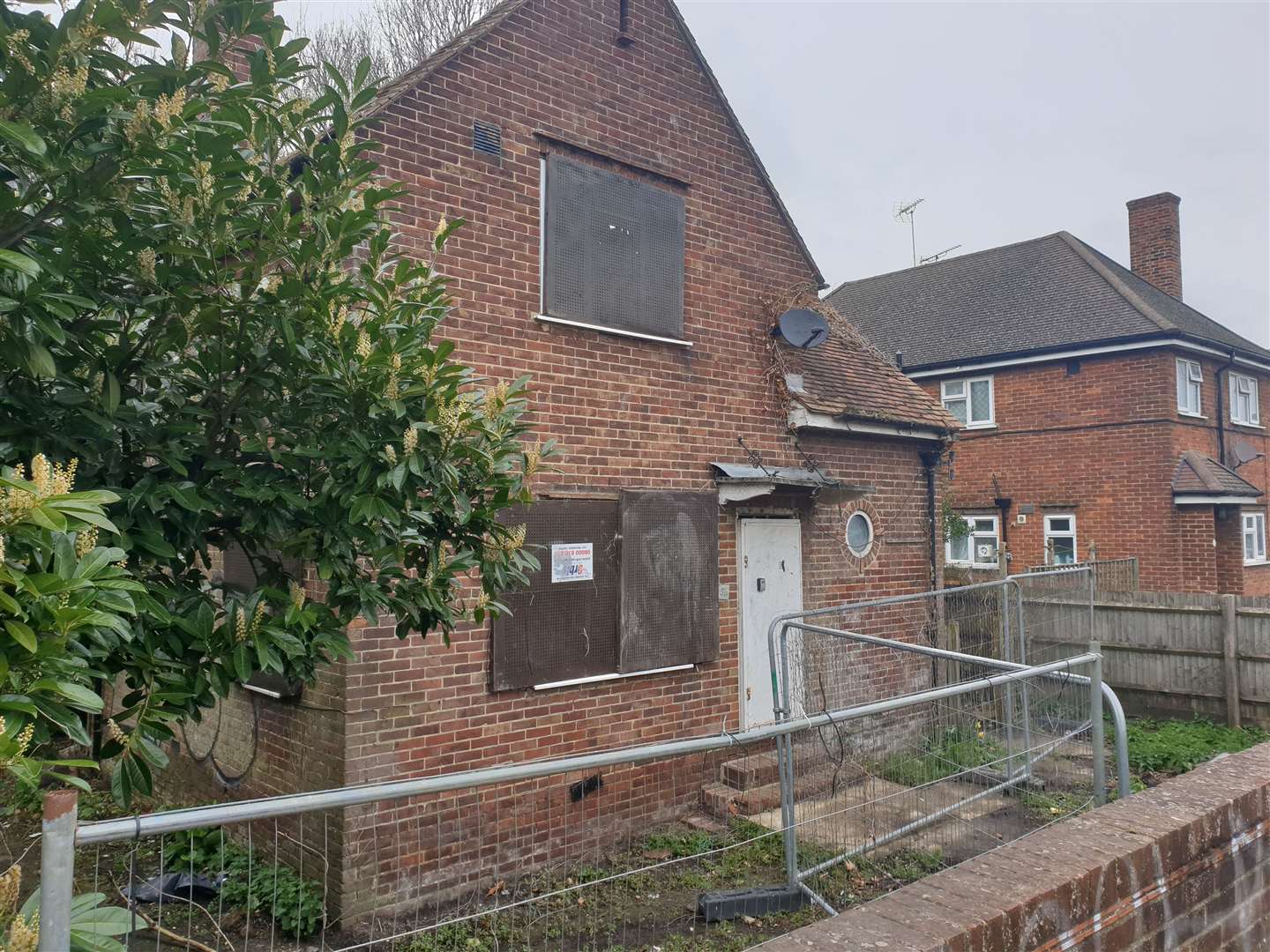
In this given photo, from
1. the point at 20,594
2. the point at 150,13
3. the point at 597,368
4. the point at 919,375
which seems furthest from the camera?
the point at 919,375

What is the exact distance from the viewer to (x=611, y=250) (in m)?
7.65

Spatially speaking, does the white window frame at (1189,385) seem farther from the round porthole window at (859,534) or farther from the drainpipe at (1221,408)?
the round porthole window at (859,534)

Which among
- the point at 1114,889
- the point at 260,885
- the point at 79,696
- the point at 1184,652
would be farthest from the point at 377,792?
the point at 1184,652

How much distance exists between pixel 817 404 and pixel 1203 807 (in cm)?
555

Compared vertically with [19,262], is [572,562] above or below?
below

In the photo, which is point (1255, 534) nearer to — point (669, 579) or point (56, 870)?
point (669, 579)

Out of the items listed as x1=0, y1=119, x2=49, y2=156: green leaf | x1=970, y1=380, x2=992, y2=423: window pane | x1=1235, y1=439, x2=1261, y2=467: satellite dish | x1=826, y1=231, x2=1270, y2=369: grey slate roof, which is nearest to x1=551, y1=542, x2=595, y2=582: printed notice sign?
x1=0, y1=119, x2=49, y2=156: green leaf

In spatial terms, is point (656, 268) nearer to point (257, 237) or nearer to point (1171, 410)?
point (257, 237)

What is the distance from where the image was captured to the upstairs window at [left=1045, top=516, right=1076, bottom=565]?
18891mm

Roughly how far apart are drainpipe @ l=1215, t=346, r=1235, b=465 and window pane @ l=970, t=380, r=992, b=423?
16.1 feet

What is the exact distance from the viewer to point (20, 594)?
199 cm

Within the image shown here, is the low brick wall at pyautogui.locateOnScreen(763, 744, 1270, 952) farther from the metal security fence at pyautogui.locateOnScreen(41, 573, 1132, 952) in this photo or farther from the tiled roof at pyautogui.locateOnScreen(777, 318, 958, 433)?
the tiled roof at pyautogui.locateOnScreen(777, 318, 958, 433)

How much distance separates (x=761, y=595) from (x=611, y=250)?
362 centimetres

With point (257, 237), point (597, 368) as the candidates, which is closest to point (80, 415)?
A: point (257, 237)
